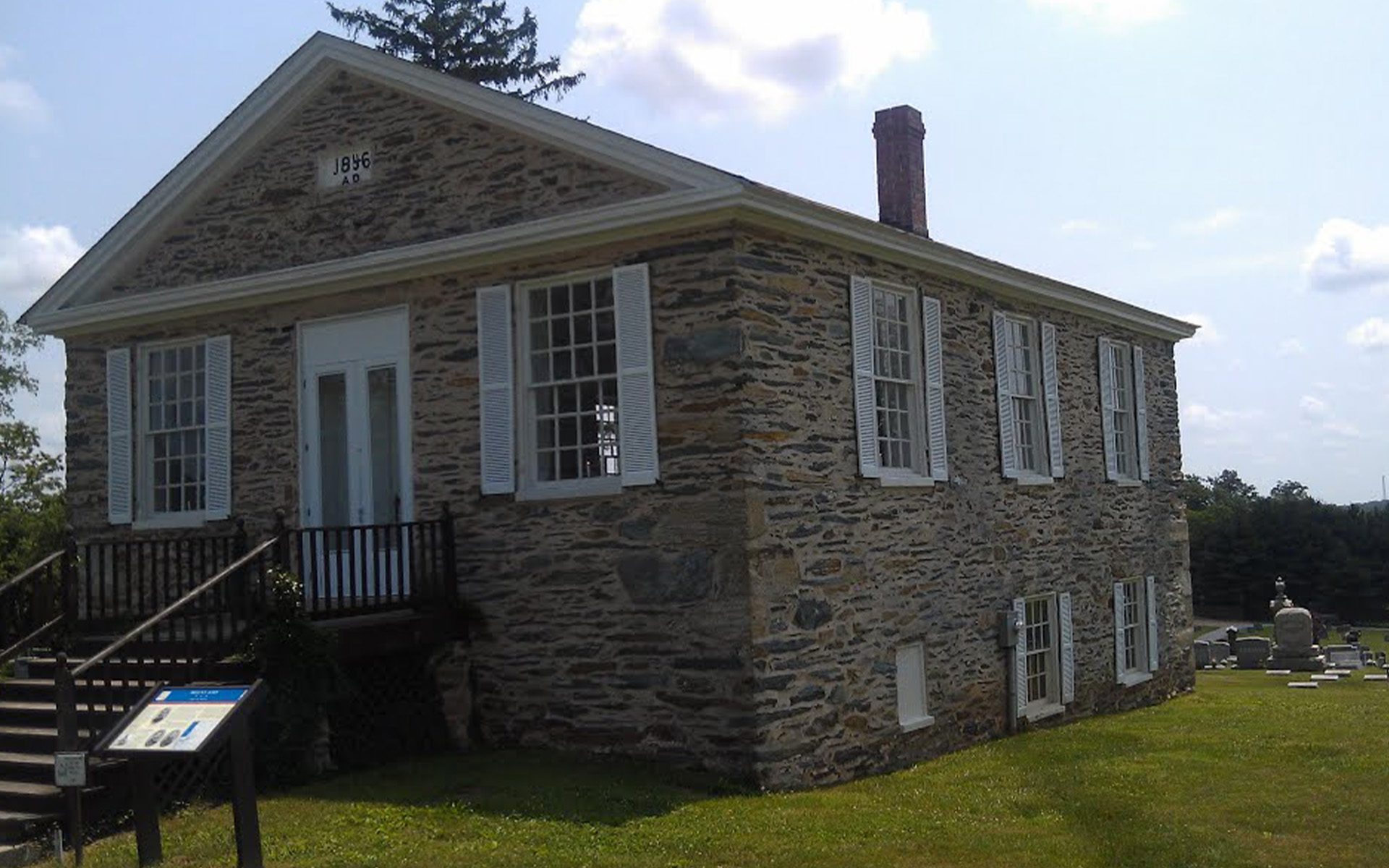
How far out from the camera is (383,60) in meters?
13.0

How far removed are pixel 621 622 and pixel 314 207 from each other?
5.27 meters

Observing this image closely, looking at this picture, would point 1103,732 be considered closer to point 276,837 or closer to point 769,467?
point 769,467

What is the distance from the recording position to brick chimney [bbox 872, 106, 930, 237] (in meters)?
15.7

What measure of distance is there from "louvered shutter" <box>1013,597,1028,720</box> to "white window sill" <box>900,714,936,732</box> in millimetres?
1896

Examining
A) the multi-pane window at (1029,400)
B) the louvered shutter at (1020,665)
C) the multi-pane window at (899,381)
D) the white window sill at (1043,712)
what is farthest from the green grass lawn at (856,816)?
the multi-pane window at (1029,400)

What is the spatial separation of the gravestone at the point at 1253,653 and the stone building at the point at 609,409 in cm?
1239

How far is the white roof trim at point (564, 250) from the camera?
36.1 ft

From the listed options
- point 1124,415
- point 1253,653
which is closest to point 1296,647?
point 1253,653

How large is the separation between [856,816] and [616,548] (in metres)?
2.97

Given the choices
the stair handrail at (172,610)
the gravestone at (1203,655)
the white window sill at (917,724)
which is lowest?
the gravestone at (1203,655)

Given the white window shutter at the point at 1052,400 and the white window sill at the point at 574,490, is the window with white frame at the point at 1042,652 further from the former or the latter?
the white window sill at the point at 574,490

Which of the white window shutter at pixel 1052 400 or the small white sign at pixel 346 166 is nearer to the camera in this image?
the small white sign at pixel 346 166

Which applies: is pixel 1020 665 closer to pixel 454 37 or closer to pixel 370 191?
pixel 370 191

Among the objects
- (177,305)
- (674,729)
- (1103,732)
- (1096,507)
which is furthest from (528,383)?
(1096,507)
